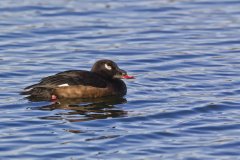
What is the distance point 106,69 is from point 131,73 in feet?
5.05

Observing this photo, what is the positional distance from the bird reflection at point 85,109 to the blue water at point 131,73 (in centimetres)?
2

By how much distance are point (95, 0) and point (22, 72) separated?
27.2ft

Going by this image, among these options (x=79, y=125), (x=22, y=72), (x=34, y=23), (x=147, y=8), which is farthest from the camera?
(x=147, y=8)

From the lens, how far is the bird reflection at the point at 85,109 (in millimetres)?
14320

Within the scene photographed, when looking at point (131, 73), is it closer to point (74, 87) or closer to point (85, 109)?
point (74, 87)

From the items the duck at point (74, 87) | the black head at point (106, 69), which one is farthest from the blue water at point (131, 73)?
Result: the black head at point (106, 69)

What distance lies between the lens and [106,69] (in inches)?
651

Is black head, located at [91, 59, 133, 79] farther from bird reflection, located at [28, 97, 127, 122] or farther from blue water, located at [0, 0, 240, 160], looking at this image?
bird reflection, located at [28, 97, 127, 122]

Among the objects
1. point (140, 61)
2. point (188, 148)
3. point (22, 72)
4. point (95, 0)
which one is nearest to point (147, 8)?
point (95, 0)

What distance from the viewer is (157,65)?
18594 millimetres

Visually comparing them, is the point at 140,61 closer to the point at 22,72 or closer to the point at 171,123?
the point at 22,72

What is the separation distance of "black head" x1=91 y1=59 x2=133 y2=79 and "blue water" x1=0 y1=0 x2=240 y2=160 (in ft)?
1.46

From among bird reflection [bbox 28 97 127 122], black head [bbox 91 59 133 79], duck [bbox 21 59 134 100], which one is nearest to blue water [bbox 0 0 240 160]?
bird reflection [bbox 28 97 127 122]

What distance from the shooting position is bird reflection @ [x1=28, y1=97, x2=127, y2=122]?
1432 cm
